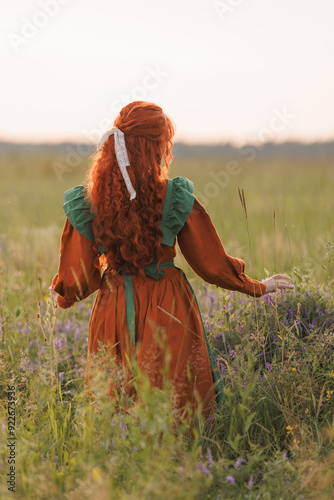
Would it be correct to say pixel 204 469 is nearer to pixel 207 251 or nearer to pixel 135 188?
pixel 207 251

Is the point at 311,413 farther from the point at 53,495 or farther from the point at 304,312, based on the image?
the point at 53,495

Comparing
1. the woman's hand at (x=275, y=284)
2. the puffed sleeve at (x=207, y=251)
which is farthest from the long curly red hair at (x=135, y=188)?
the woman's hand at (x=275, y=284)

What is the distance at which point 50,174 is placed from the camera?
60.7 feet

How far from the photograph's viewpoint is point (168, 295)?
7.88ft

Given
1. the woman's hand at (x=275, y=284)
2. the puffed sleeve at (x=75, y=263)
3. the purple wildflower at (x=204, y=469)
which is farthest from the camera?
the woman's hand at (x=275, y=284)

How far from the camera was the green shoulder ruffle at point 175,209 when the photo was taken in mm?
2279

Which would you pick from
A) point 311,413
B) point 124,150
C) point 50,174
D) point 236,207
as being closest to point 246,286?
point 311,413

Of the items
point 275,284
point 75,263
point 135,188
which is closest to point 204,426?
point 275,284

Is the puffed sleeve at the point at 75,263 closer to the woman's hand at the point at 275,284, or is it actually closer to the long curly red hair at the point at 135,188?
the long curly red hair at the point at 135,188

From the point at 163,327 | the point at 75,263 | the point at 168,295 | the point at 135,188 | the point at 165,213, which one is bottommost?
the point at 163,327

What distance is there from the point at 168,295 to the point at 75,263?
0.48 m

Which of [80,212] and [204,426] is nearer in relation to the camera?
[204,426]

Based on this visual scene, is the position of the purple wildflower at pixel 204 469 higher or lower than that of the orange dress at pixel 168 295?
lower

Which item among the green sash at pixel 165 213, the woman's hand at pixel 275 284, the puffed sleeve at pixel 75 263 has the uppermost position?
the green sash at pixel 165 213
